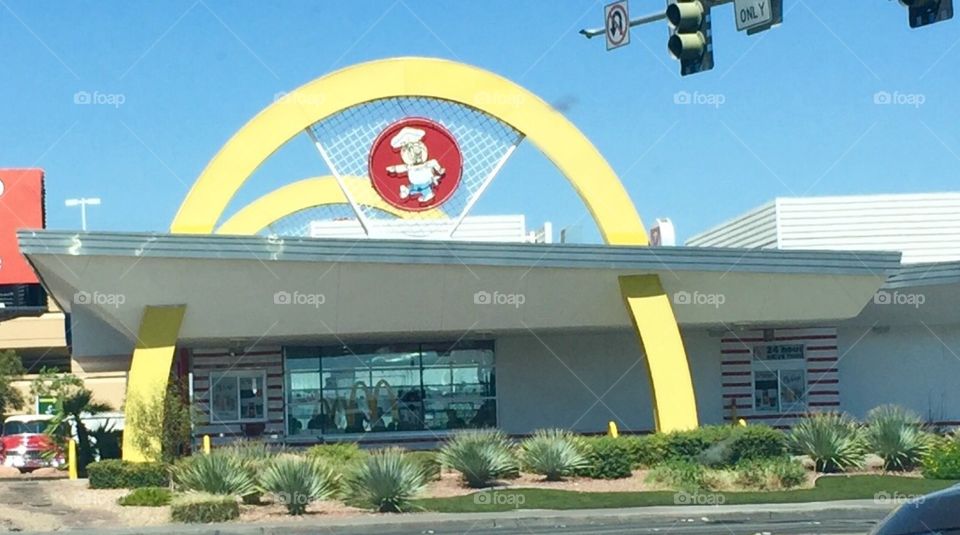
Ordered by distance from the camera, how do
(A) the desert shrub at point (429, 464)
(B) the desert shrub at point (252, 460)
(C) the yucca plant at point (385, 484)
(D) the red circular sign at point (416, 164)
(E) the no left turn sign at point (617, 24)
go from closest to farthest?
(E) the no left turn sign at point (617, 24)
(C) the yucca plant at point (385, 484)
(B) the desert shrub at point (252, 460)
(A) the desert shrub at point (429, 464)
(D) the red circular sign at point (416, 164)

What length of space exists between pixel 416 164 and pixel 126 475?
959cm

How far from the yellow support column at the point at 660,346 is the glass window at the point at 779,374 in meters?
7.60

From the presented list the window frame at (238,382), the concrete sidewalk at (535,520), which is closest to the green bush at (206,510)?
the concrete sidewalk at (535,520)

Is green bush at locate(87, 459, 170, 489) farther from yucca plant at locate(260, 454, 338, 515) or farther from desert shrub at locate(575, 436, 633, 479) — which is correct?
desert shrub at locate(575, 436, 633, 479)

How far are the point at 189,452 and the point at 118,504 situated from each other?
6.63 m

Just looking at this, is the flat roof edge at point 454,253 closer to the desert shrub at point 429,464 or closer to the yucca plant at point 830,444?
the desert shrub at point 429,464

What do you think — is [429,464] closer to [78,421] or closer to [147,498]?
[147,498]

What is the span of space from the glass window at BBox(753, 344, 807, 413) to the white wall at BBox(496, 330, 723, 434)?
10.9ft

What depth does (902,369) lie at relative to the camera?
125 feet

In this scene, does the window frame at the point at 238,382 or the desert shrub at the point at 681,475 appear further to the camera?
the window frame at the point at 238,382

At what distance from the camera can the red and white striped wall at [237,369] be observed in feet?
120

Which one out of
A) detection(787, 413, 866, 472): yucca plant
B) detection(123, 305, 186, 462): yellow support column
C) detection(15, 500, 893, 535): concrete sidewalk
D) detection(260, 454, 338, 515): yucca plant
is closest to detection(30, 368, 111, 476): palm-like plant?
detection(123, 305, 186, 462): yellow support column

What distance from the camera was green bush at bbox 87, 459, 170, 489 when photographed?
26.8 metres

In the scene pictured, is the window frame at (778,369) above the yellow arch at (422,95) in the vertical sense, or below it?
below
